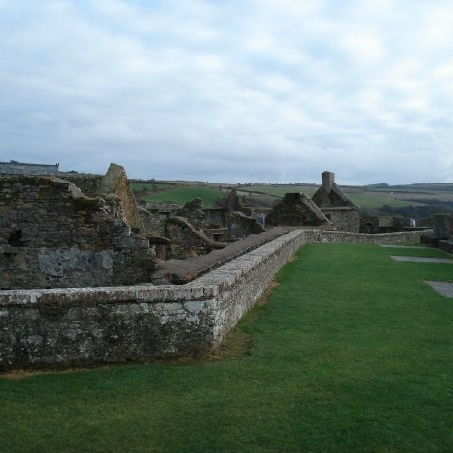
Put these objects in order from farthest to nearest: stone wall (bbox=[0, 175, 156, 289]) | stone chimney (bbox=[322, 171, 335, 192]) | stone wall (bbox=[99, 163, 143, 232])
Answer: stone chimney (bbox=[322, 171, 335, 192])
stone wall (bbox=[99, 163, 143, 232])
stone wall (bbox=[0, 175, 156, 289])

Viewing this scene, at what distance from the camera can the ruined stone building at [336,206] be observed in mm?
45562

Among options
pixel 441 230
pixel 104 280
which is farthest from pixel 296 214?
pixel 104 280

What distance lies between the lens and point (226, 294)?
26.0ft

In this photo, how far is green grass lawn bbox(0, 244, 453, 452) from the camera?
191 inches

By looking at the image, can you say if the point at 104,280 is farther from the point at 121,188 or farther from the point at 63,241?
the point at 121,188

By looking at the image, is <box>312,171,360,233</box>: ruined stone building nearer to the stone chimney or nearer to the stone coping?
the stone chimney

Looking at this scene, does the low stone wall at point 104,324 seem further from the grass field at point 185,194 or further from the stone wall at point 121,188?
the grass field at point 185,194

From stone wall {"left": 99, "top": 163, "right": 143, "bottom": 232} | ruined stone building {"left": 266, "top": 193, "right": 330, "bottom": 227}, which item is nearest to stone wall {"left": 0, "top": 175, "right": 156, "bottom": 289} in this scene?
stone wall {"left": 99, "top": 163, "right": 143, "bottom": 232}

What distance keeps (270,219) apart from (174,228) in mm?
17531

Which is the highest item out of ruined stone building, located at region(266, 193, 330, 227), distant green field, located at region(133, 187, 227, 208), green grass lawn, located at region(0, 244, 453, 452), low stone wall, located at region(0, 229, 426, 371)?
distant green field, located at region(133, 187, 227, 208)

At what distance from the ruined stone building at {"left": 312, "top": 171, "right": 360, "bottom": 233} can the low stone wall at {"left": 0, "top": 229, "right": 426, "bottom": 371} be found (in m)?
38.2

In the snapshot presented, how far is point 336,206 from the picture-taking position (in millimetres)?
48312

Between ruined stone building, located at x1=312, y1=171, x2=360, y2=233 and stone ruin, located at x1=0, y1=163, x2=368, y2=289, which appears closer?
stone ruin, located at x1=0, y1=163, x2=368, y2=289

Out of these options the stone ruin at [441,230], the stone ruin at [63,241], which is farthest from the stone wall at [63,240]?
the stone ruin at [441,230]
